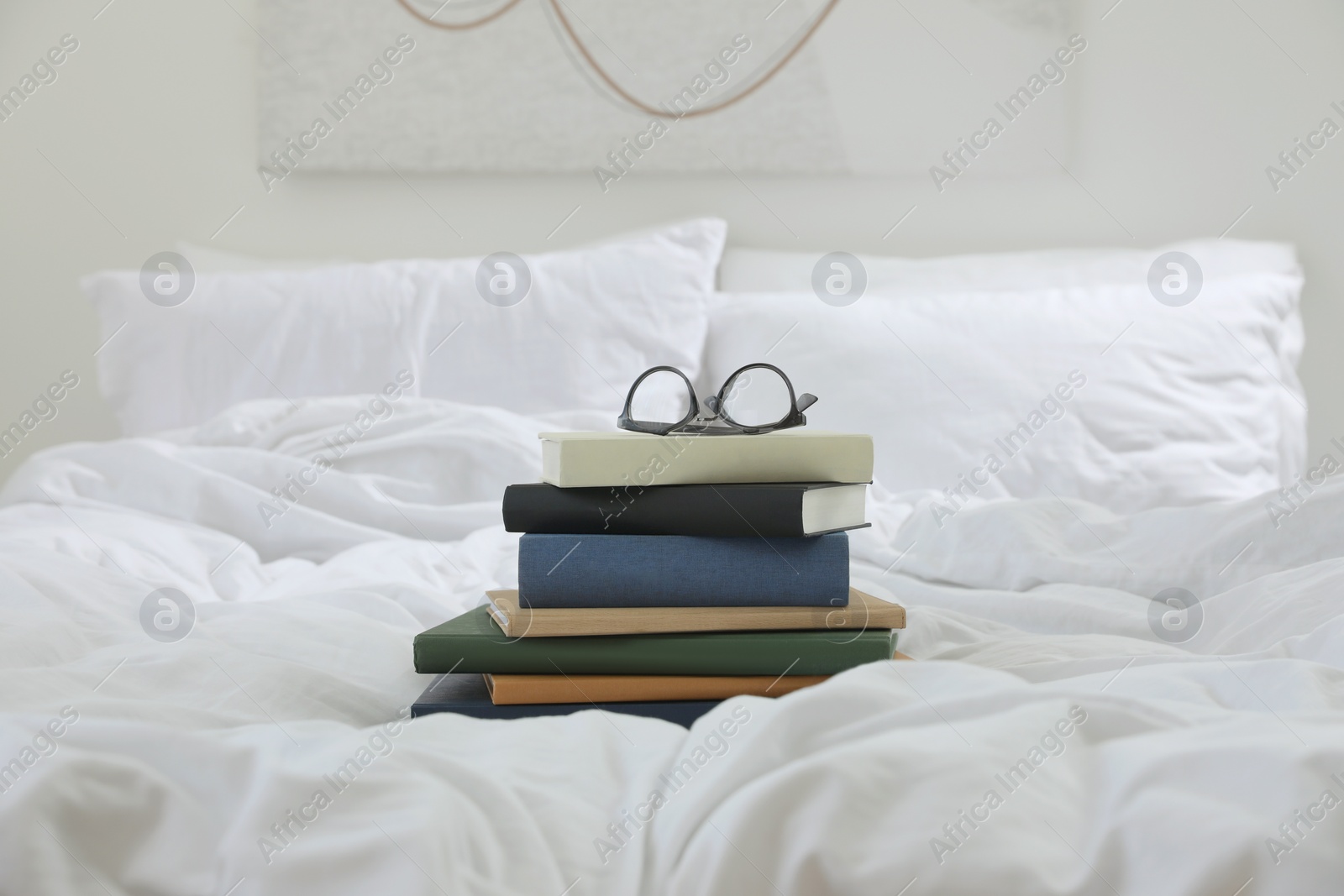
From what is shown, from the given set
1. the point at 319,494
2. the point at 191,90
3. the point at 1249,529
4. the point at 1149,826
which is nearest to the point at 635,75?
the point at 191,90

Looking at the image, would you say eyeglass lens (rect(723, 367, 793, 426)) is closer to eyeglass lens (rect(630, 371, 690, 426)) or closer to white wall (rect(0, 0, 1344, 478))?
eyeglass lens (rect(630, 371, 690, 426))

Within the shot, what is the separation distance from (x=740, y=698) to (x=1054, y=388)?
1300 millimetres

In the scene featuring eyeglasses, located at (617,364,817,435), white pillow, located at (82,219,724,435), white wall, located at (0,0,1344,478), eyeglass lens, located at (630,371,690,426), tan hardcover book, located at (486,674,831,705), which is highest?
white wall, located at (0,0,1344,478)

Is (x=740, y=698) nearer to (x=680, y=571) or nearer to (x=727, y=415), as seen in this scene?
(x=680, y=571)

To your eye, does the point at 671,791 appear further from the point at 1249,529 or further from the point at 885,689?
the point at 1249,529

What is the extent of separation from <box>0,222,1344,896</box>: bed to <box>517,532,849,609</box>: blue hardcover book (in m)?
0.12

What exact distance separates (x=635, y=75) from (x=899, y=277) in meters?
0.74

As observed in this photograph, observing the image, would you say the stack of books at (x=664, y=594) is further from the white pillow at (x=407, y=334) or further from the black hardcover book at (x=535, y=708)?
the white pillow at (x=407, y=334)

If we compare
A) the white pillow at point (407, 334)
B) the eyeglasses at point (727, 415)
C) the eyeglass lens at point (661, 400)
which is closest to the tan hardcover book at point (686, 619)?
the eyeglasses at point (727, 415)

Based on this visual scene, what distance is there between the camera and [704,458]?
698mm

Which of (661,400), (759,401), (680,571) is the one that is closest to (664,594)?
(680,571)

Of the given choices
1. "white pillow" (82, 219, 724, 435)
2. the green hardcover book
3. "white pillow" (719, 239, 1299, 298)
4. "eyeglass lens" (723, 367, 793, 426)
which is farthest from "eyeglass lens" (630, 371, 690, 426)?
the green hardcover book

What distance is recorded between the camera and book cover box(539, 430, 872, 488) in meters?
0.68

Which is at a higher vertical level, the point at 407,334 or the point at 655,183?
the point at 655,183
